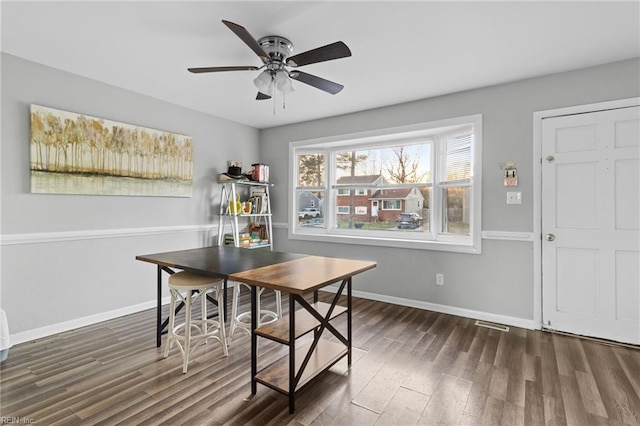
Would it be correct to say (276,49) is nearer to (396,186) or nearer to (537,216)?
(396,186)

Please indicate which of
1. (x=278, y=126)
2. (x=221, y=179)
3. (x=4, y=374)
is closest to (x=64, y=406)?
(x=4, y=374)

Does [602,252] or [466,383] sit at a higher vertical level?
[602,252]

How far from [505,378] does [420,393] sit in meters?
0.67

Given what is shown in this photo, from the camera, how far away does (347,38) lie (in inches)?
92.0

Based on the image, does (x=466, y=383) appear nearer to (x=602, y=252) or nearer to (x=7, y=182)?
(x=602, y=252)

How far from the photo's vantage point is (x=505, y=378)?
2.20m

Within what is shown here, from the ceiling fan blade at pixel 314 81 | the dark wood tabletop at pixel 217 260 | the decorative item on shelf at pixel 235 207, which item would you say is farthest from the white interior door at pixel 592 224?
the decorative item on shelf at pixel 235 207

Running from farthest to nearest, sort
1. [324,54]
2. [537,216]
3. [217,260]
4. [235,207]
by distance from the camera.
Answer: [235,207]
[537,216]
[217,260]
[324,54]

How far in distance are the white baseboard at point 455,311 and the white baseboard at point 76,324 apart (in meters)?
2.51

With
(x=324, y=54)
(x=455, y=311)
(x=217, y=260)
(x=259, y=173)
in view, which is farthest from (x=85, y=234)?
(x=455, y=311)

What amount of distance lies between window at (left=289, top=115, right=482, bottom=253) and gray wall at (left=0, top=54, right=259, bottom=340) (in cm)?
163

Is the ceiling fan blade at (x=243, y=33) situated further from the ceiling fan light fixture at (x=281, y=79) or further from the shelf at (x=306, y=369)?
the shelf at (x=306, y=369)

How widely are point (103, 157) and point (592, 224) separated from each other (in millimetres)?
4699

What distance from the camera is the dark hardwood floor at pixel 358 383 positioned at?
1.81 m
